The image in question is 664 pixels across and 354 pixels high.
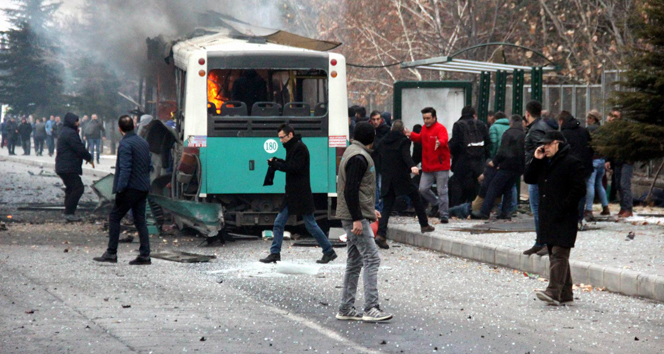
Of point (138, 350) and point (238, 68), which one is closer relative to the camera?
point (138, 350)

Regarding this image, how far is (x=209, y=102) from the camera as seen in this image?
13.4m

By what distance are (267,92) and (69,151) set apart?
4118 mm

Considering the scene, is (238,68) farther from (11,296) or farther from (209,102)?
(11,296)

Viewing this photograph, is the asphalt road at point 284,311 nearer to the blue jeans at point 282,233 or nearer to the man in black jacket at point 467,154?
the blue jeans at point 282,233

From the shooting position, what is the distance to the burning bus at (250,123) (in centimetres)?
1324

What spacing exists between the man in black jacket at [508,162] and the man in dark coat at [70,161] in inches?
255

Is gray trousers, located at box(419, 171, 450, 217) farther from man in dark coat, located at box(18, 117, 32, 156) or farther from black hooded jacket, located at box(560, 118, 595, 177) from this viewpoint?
man in dark coat, located at box(18, 117, 32, 156)

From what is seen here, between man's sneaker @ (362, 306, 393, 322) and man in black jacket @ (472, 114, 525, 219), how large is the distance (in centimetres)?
725

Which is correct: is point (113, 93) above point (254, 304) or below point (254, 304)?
above

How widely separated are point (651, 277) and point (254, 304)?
3576mm

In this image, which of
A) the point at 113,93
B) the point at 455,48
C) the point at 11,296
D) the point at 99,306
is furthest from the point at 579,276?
the point at 113,93

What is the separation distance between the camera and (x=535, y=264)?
10.4 metres

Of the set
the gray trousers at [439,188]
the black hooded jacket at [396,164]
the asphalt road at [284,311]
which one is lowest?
the asphalt road at [284,311]

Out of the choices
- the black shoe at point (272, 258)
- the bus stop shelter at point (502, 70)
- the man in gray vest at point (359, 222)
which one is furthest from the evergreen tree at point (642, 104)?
the man in gray vest at point (359, 222)
